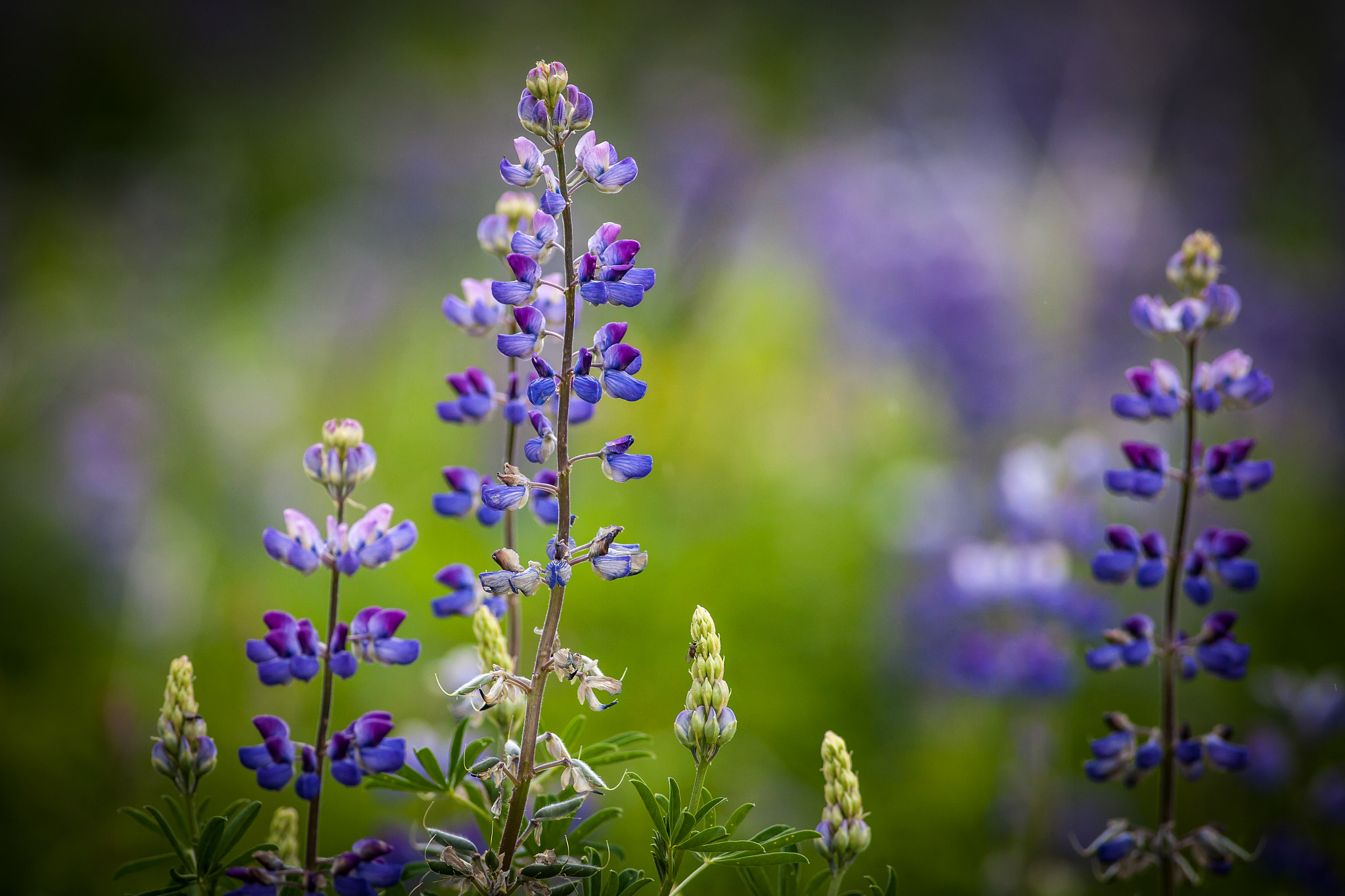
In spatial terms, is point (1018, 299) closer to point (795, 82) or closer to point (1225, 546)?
point (1225, 546)

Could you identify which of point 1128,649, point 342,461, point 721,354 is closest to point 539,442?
point 342,461

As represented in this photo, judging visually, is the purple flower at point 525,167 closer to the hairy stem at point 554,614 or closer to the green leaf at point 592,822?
the hairy stem at point 554,614

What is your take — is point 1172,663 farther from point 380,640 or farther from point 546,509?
point 380,640

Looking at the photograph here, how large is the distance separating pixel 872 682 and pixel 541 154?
121 cm

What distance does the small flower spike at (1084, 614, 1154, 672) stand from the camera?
0.79 m

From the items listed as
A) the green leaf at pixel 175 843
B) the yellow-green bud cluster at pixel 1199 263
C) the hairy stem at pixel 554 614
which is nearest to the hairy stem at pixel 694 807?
the hairy stem at pixel 554 614

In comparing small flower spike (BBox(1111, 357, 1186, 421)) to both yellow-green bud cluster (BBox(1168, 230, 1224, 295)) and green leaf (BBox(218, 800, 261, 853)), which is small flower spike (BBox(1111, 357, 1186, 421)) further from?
green leaf (BBox(218, 800, 261, 853))

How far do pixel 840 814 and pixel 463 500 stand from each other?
0.38m

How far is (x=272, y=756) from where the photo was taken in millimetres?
651

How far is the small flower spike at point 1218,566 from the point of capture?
81 cm

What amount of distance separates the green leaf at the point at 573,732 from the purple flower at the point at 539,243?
1.15ft

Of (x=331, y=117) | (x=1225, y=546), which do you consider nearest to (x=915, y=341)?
(x=1225, y=546)

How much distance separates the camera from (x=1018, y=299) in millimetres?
2547

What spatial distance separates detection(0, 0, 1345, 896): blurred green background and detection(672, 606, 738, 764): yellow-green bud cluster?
2.50 ft
